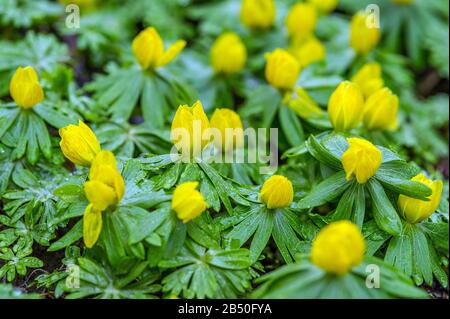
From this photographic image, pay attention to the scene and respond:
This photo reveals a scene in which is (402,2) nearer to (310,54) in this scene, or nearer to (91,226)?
(310,54)

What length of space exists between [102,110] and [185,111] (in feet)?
2.36

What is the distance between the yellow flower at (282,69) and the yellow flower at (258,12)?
592 mm

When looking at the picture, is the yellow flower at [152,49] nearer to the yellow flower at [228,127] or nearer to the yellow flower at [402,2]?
the yellow flower at [228,127]

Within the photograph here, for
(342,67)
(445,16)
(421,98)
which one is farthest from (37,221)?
(445,16)

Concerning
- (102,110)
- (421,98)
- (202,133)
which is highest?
(202,133)

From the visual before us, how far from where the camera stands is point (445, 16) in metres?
3.38

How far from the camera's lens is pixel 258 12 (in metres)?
2.94

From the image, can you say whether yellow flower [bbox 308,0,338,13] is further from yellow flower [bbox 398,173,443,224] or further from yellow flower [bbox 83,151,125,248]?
yellow flower [bbox 83,151,125,248]

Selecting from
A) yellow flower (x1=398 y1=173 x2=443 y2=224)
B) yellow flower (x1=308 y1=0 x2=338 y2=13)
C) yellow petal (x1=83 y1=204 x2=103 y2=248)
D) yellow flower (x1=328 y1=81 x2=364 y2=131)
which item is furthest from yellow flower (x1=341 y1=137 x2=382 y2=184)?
yellow flower (x1=308 y1=0 x2=338 y2=13)

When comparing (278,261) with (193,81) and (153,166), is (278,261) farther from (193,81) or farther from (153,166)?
(193,81)

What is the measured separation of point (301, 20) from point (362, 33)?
0.32 m

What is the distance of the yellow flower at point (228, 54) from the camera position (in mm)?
2676

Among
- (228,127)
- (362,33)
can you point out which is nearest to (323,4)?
(362,33)

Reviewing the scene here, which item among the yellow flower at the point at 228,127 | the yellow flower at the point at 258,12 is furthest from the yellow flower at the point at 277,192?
the yellow flower at the point at 258,12
